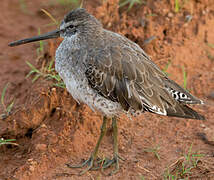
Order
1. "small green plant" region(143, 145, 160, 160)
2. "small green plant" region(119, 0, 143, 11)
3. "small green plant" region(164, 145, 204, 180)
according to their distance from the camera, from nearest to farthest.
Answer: "small green plant" region(164, 145, 204, 180) → "small green plant" region(143, 145, 160, 160) → "small green plant" region(119, 0, 143, 11)

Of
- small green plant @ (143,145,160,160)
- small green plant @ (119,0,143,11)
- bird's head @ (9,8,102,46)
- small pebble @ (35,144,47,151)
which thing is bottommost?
small green plant @ (143,145,160,160)

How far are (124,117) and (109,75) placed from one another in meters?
1.24

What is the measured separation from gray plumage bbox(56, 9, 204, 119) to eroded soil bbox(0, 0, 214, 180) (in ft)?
2.47

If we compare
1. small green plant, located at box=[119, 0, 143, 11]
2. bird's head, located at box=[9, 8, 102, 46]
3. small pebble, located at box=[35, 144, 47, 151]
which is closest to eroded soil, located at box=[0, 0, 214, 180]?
small pebble, located at box=[35, 144, 47, 151]

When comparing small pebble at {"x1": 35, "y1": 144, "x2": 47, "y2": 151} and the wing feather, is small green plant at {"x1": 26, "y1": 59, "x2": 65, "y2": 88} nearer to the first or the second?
small pebble at {"x1": 35, "y1": 144, "x2": 47, "y2": 151}

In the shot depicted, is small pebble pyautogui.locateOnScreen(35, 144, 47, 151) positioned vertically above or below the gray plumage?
below

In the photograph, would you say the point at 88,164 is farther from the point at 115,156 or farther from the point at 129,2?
the point at 129,2

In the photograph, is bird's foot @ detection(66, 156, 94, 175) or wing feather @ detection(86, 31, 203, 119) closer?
wing feather @ detection(86, 31, 203, 119)

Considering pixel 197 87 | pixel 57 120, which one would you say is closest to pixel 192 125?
pixel 197 87

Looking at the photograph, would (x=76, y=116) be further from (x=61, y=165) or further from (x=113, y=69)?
(x=113, y=69)

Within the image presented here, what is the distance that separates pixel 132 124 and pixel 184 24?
2.25 m

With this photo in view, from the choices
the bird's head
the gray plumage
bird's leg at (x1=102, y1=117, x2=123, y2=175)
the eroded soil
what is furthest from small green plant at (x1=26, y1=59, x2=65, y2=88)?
bird's leg at (x1=102, y1=117, x2=123, y2=175)

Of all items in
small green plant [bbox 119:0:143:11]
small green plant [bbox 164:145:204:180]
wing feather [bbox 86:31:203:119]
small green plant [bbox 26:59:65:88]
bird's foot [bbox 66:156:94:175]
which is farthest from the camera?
small green plant [bbox 119:0:143:11]

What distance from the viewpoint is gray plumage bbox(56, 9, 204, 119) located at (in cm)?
431
